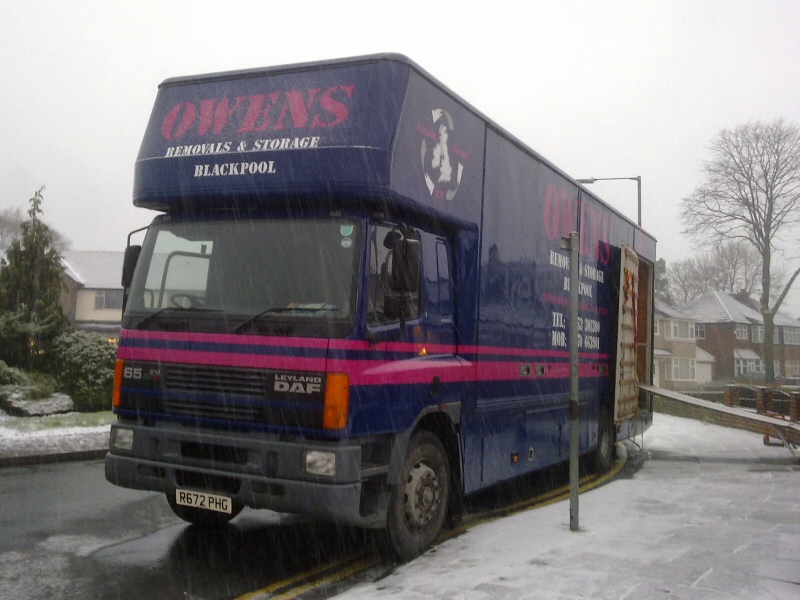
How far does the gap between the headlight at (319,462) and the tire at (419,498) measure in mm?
756

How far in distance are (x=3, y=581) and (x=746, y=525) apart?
6.19 metres

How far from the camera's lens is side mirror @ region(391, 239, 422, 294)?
5.83m

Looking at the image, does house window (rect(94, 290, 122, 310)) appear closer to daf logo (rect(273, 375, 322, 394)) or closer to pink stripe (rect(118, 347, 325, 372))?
pink stripe (rect(118, 347, 325, 372))

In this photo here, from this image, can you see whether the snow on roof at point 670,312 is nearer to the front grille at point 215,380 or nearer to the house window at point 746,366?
the house window at point 746,366

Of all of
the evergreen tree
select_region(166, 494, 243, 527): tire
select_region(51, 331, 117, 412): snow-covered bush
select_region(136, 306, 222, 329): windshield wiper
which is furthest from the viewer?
the evergreen tree

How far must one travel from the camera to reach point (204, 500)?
575 centimetres

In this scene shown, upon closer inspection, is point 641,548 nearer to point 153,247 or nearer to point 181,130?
point 153,247

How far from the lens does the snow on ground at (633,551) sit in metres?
→ 5.20

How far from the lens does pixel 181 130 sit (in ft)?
21.5

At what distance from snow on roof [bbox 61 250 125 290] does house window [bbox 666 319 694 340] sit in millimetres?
47409

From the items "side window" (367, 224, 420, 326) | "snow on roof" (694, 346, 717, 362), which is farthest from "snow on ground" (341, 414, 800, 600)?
"snow on roof" (694, 346, 717, 362)

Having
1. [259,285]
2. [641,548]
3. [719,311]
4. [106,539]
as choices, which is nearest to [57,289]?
[106,539]

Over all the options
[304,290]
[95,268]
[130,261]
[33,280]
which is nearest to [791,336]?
[95,268]

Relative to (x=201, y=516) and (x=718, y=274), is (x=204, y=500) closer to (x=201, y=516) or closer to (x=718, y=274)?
(x=201, y=516)
